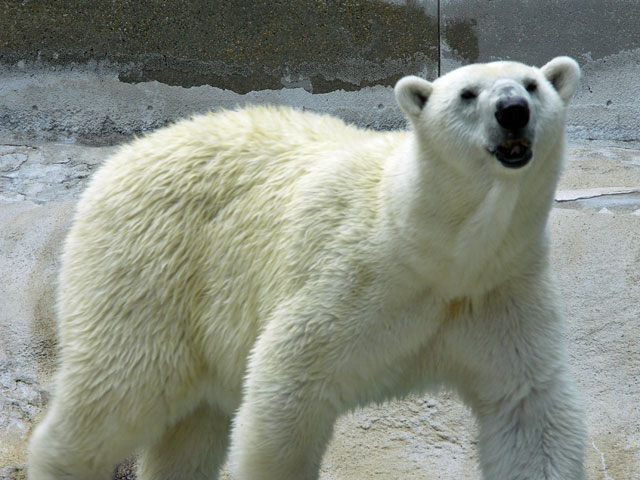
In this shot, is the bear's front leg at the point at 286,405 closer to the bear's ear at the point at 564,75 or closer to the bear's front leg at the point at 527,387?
the bear's front leg at the point at 527,387

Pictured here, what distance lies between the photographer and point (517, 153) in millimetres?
2518

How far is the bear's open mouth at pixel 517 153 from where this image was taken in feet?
8.23

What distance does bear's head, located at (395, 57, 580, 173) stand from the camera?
2512mm

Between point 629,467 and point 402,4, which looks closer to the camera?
point 629,467

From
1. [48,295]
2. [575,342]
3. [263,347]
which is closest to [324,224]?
[263,347]

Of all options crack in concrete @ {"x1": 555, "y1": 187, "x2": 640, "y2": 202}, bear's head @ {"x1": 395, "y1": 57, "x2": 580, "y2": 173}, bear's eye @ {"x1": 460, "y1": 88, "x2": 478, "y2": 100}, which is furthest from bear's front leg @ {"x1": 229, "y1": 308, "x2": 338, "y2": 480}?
crack in concrete @ {"x1": 555, "y1": 187, "x2": 640, "y2": 202}

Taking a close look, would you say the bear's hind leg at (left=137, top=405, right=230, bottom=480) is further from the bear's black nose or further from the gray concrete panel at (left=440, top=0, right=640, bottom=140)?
the gray concrete panel at (left=440, top=0, right=640, bottom=140)

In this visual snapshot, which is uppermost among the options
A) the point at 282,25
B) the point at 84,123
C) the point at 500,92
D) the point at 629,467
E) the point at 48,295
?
the point at 500,92

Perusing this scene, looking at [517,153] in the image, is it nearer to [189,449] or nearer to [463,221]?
[463,221]

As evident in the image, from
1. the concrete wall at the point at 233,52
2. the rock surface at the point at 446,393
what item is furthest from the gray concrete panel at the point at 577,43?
the rock surface at the point at 446,393

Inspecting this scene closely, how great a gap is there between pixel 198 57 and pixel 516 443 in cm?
379

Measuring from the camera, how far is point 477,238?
8.88ft

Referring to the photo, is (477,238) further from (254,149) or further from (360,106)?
(360,106)

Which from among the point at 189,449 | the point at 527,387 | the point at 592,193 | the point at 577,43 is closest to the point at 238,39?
the point at 577,43
